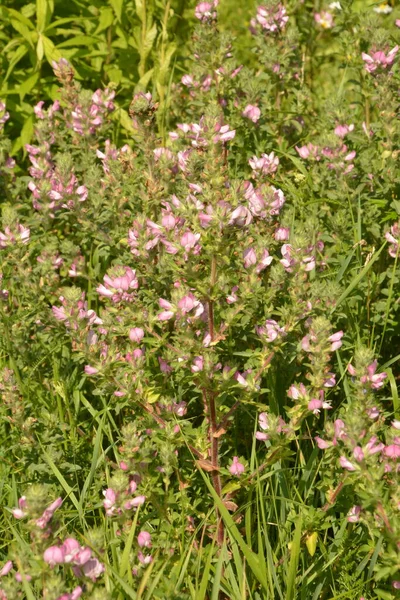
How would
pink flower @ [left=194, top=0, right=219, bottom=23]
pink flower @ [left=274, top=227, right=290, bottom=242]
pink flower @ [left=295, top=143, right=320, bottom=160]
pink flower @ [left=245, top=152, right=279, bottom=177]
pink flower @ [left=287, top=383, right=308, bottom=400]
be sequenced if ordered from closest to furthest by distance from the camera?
pink flower @ [left=287, top=383, right=308, bottom=400] → pink flower @ [left=274, top=227, right=290, bottom=242] → pink flower @ [left=245, top=152, right=279, bottom=177] → pink flower @ [left=295, top=143, right=320, bottom=160] → pink flower @ [left=194, top=0, right=219, bottom=23]

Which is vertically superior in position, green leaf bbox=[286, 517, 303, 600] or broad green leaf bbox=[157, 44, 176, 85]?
broad green leaf bbox=[157, 44, 176, 85]

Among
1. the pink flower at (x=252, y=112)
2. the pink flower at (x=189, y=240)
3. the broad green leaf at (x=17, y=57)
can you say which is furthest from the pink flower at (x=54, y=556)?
the broad green leaf at (x=17, y=57)

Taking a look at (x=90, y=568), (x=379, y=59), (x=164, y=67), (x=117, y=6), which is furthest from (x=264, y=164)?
(x=90, y=568)

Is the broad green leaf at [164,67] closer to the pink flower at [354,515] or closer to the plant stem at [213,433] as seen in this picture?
the plant stem at [213,433]

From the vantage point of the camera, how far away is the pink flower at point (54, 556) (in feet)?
6.67

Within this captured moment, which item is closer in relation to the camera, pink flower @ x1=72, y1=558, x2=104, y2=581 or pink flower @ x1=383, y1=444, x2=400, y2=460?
pink flower @ x1=72, y1=558, x2=104, y2=581

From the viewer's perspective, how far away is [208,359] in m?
2.50

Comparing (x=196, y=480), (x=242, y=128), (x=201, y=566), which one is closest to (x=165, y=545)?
(x=201, y=566)

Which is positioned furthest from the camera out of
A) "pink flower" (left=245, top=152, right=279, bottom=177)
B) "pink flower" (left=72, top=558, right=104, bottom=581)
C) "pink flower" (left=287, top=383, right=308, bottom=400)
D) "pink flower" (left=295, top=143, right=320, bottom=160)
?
"pink flower" (left=295, top=143, right=320, bottom=160)

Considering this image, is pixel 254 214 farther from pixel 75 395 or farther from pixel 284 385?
pixel 75 395

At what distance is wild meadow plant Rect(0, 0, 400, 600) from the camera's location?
2.43 metres

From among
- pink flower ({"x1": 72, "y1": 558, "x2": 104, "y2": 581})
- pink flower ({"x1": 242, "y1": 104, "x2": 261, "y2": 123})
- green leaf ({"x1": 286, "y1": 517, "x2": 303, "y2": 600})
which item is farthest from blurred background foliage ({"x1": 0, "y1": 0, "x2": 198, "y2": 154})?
pink flower ({"x1": 72, "y1": 558, "x2": 104, "y2": 581})

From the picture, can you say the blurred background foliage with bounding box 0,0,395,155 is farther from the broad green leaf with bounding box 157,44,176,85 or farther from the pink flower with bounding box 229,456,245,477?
the pink flower with bounding box 229,456,245,477

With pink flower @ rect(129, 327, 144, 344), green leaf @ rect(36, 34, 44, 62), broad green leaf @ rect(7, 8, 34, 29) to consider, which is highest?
broad green leaf @ rect(7, 8, 34, 29)
